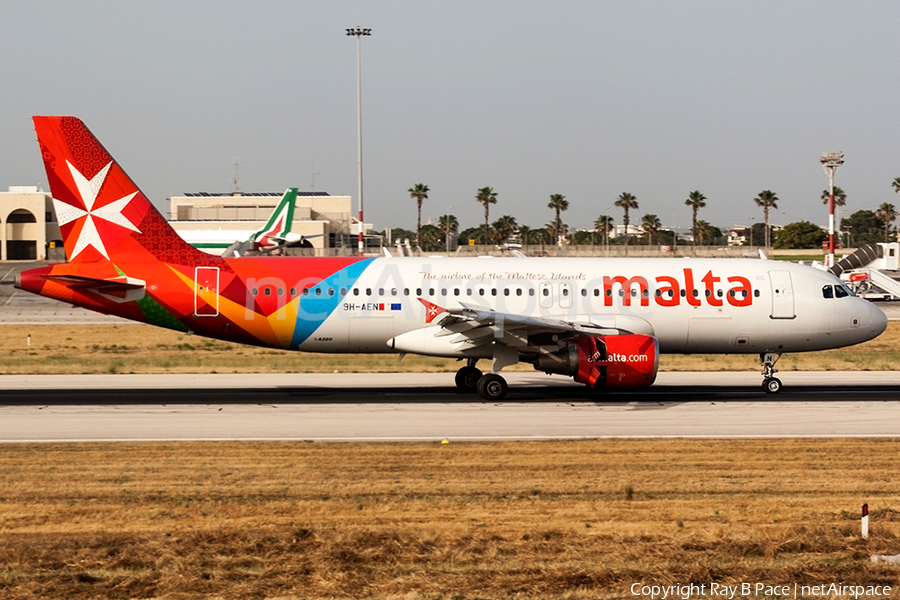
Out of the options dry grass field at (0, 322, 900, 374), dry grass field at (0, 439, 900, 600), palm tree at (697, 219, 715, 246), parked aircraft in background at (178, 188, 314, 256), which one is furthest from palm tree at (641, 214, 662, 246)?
dry grass field at (0, 439, 900, 600)

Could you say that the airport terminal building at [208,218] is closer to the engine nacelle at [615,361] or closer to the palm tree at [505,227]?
the palm tree at [505,227]

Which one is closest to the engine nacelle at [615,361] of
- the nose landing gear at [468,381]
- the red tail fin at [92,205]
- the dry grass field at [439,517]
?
the nose landing gear at [468,381]

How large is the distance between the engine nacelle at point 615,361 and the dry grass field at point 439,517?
512 cm

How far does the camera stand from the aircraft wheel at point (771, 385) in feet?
92.0

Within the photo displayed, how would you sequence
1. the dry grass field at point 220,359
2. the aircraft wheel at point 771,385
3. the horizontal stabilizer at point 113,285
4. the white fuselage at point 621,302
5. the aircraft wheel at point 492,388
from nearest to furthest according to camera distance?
the horizontal stabilizer at point 113,285
the aircraft wheel at point 492,388
the white fuselage at point 621,302
the aircraft wheel at point 771,385
the dry grass field at point 220,359

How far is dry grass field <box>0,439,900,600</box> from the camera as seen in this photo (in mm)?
10789

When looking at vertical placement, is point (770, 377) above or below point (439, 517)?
above

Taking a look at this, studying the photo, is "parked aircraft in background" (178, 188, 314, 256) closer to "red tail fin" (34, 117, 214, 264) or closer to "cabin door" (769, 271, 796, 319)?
"red tail fin" (34, 117, 214, 264)

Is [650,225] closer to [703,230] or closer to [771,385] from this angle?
[703,230]

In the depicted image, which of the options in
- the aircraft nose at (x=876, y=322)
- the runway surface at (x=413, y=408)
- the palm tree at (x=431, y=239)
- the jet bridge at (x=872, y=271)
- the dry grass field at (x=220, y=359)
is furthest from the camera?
the palm tree at (x=431, y=239)

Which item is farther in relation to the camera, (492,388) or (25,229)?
(25,229)

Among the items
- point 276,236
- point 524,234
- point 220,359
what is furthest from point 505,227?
point 220,359

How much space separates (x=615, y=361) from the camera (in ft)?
82.8

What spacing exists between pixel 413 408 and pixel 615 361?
17.4 feet
